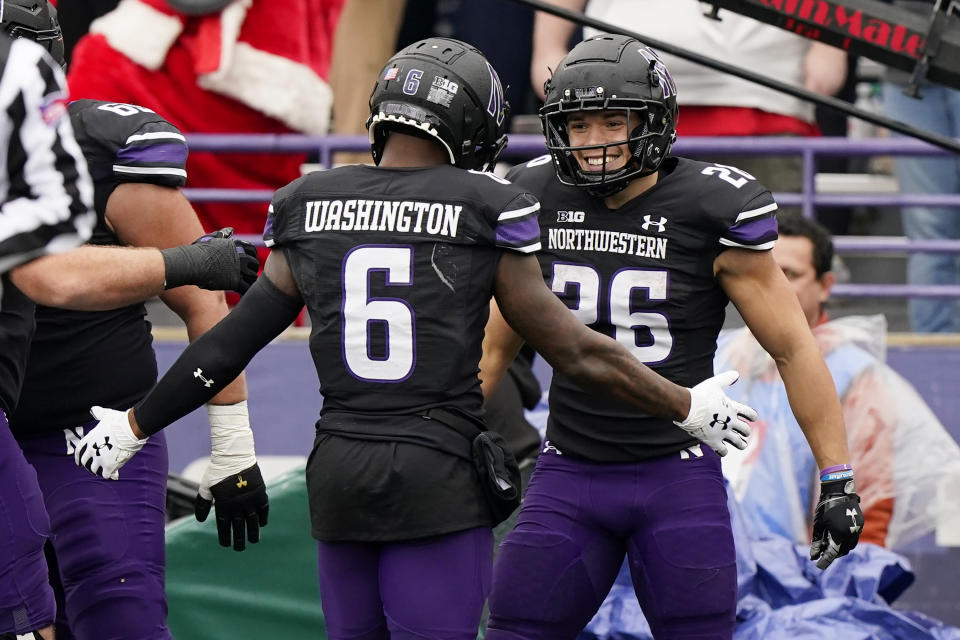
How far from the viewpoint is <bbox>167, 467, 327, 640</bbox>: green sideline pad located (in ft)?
17.2

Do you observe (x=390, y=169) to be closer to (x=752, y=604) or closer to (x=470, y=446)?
(x=470, y=446)

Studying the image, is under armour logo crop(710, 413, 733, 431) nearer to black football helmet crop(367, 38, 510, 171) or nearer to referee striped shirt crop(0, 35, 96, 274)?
black football helmet crop(367, 38, 510, 171)

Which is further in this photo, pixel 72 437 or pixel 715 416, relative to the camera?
pixel 72 437

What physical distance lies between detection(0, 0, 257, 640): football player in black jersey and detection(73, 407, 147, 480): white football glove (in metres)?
0.22

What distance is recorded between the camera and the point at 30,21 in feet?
12.5

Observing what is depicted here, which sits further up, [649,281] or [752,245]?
[752,245]

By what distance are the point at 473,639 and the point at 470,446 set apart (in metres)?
0.42

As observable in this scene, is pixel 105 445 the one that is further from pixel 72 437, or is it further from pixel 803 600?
pixel 803 600

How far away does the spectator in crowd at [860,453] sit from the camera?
6.04 metres

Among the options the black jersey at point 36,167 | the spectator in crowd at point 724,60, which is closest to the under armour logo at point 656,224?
the black jersey at point 36,167

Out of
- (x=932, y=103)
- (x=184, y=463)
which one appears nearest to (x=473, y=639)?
(x=184, y=463)

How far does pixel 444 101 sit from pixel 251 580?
2374 mm

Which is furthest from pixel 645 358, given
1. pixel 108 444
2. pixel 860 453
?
pixel 860 453

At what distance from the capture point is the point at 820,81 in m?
6.54
